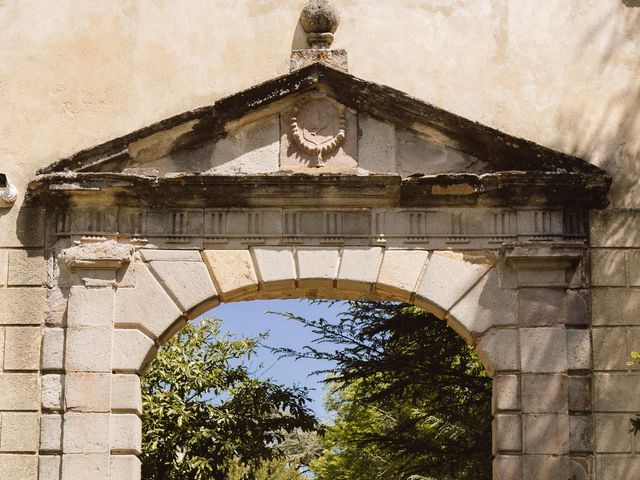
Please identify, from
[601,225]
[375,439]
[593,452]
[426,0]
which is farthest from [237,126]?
[375,439]

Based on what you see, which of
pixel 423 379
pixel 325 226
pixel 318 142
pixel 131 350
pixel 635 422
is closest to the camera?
pixel 635 422

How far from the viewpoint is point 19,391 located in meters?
8.40

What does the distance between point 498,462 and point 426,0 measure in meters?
3.23

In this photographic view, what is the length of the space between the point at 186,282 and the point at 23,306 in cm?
106

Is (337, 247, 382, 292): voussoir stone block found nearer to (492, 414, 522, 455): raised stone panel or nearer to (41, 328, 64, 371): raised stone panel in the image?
(492, 414, 522, 455): raised stone panel

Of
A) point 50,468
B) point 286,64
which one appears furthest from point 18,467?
point 286,64

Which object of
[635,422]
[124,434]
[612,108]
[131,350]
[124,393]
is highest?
[612,108]

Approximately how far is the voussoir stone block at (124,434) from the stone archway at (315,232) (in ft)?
0.03

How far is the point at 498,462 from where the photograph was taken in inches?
325

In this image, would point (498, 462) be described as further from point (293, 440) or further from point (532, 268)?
point (293, 440)

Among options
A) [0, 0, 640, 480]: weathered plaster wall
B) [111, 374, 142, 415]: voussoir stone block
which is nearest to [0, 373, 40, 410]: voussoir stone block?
[111, 374, 142, 415]: voussoir stone block

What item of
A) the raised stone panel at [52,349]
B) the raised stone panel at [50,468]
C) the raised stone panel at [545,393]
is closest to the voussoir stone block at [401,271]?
the raised stone panel at [545,393]

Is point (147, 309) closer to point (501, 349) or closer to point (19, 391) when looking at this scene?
point (19, 391)

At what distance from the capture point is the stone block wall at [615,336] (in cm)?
826
